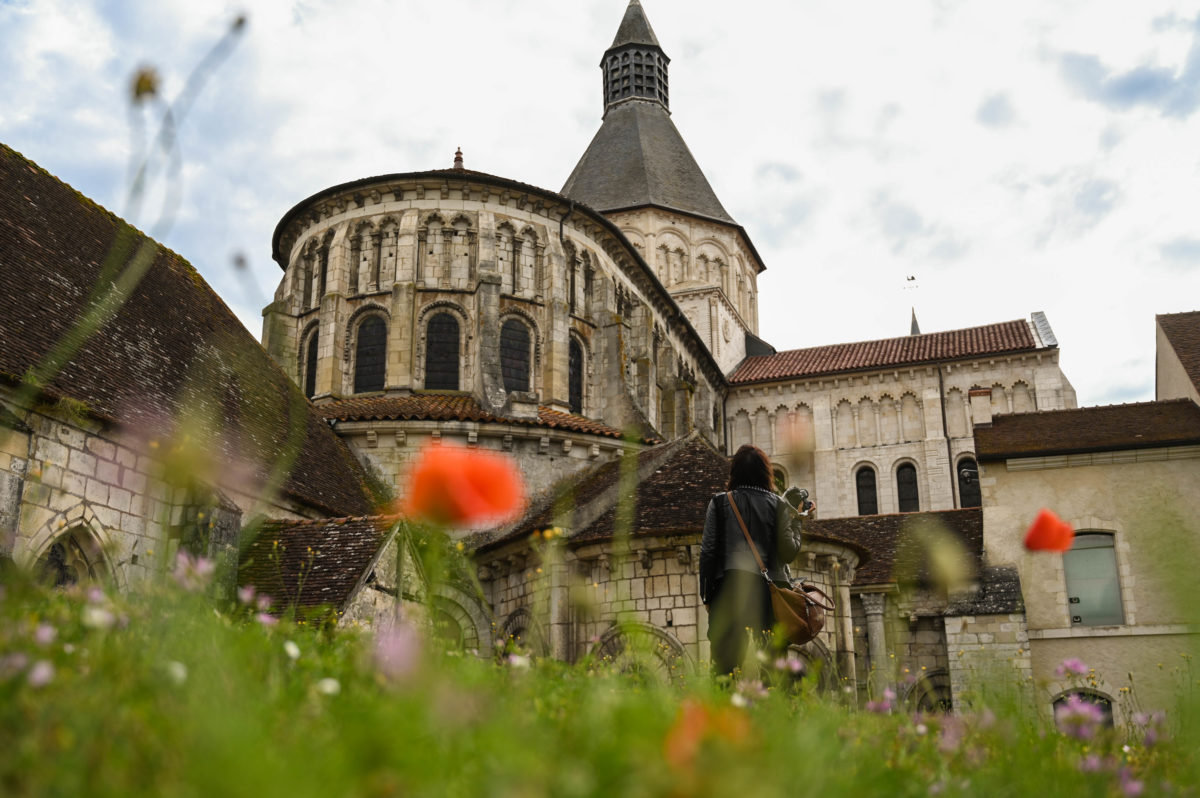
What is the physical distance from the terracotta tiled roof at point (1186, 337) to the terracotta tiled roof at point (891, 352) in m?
11.9

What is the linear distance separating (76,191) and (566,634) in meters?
10.0

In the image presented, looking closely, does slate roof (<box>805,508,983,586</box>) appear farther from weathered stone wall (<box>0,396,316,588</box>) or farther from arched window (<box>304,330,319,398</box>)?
arched window (<box>304,330,319,398</box>)

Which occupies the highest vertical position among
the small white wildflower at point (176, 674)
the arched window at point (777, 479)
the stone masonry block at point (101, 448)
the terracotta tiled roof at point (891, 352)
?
the terracotta tiled roof at point (891, 352)

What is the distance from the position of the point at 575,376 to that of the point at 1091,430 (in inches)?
434

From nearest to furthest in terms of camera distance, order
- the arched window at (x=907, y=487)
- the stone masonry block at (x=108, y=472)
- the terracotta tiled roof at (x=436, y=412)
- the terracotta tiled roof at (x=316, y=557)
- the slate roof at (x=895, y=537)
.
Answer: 1. the terracotta tiled roof at (x=316, y=557)
2. the stone masonry block at (x=108, y=472)
3. the slate roof at (x=895, y=537)
4. the terracotta tiled roof at (x=436, y=412)
5. the arched window at (x=907, y=487)

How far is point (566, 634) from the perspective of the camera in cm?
1566

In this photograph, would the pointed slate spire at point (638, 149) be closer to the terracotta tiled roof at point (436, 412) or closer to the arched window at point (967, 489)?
the arched window at point (967, 489)

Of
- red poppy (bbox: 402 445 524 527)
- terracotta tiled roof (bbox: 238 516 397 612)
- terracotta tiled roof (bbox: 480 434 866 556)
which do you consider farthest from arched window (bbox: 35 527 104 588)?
red poppy (bbox: 402 445 524 527)

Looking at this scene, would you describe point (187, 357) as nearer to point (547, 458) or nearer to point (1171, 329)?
point (547, 458)

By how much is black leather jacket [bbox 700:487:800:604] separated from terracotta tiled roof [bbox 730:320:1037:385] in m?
29.5

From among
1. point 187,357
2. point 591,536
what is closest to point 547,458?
point 591,536

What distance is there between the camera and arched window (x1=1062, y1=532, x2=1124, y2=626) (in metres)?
17.4

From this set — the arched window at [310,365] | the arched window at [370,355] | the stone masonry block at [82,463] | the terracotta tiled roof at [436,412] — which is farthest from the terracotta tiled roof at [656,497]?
the arched window at [310,365]

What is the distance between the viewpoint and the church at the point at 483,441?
10781 millimetres
